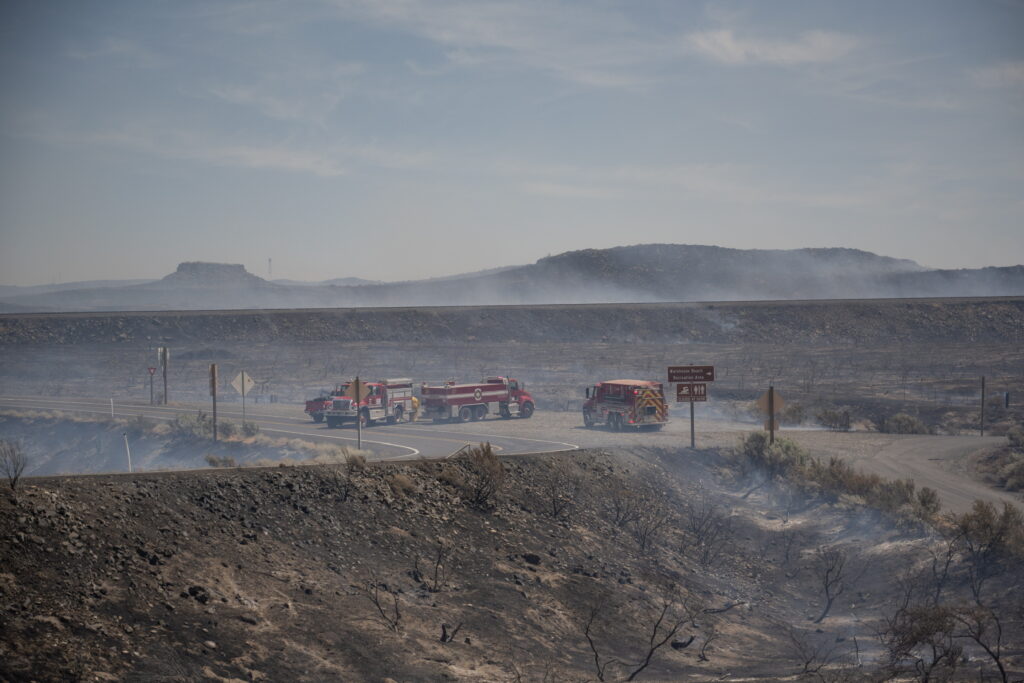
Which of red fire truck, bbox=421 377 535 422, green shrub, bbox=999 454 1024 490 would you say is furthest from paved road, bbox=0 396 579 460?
green shrub, bbox=999 454 1024 490

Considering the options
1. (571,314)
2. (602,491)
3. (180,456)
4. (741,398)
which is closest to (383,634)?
(602,491)

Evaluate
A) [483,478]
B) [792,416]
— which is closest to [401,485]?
[483,478]

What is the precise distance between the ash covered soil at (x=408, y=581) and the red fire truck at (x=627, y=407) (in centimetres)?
1511

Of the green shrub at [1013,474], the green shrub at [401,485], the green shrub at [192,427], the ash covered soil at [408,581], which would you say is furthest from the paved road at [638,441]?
the green shrub at [401,485]

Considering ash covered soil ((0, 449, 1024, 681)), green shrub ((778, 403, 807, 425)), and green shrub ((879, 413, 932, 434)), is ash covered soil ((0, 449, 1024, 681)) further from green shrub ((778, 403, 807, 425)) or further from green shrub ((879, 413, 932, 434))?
green shrub ((778, 403, 807, 425))

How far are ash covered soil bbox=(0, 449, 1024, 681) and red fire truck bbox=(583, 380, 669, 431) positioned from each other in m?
15.1

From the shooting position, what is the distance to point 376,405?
45.7m

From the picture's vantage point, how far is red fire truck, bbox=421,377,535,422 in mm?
46531

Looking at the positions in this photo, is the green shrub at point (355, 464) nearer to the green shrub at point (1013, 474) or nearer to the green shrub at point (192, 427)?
the green shrub at point (192, 427)

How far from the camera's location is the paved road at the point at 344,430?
35.1 metres

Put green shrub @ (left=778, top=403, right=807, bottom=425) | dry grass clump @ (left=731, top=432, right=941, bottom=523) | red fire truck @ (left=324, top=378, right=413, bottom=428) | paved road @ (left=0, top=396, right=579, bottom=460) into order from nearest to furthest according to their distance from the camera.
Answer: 1. dry grass clump @ (left=731, top=432, right=941, bottom=523)
2. paved road @ (left=0, top=396, right=579, bottom=460)
3. red fire truck @ (left=324, top=378, right=413, bottom=428)
4. green shrub @ (left=778, top=403, right=807, bottom=425)

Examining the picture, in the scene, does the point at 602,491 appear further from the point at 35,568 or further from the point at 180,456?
the point at 180,456

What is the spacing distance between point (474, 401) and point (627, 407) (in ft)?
28.3

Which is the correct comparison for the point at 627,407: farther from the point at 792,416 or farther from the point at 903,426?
the point at 903,426
